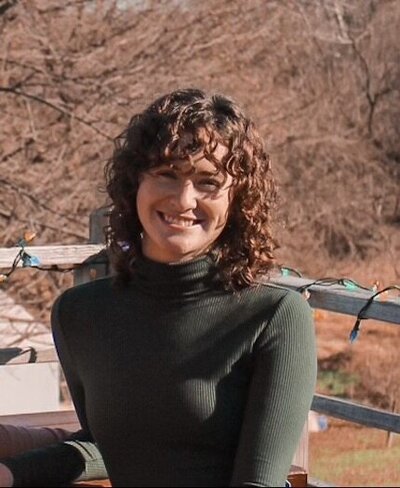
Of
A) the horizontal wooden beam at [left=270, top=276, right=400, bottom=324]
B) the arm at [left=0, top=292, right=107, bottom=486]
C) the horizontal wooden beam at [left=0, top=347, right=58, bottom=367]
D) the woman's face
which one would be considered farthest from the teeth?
the horizontal wooden beam at [left=0, top=347, right=58, bottom=367]

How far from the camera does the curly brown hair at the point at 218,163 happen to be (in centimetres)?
190

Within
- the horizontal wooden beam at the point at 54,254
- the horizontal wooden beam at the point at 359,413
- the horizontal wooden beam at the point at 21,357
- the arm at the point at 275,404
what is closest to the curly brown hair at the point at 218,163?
the arm at the point at 275,404

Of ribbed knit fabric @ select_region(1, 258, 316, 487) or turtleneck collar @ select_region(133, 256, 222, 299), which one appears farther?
turtleneck collar @ select_region(133, 256, 222, 299)

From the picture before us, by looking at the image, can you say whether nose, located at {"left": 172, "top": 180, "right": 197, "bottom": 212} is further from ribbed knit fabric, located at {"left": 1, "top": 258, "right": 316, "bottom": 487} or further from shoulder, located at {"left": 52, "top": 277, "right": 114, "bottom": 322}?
shoulder, located at {"left": 52, "top": 277, "right": 114, "bottom": 322}

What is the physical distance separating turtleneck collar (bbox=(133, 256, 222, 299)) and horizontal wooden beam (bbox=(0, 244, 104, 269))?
192 centimetres

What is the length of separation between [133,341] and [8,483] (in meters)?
0.31

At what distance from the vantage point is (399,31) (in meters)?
13.2

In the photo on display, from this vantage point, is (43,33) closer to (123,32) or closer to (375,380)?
(123,32)

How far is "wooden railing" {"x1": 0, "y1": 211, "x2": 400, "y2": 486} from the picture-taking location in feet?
9.39

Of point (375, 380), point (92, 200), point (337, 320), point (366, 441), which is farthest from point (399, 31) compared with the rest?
point (366, 441)

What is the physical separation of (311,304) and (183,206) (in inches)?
65.7

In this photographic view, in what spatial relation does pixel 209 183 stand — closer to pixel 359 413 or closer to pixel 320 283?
pixel 320 283

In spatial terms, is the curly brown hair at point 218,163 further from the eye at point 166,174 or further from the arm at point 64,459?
the arm at point 64,459

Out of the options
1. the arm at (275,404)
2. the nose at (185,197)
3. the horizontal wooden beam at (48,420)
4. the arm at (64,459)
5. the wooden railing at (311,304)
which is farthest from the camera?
the wooden railing at (311,304)
